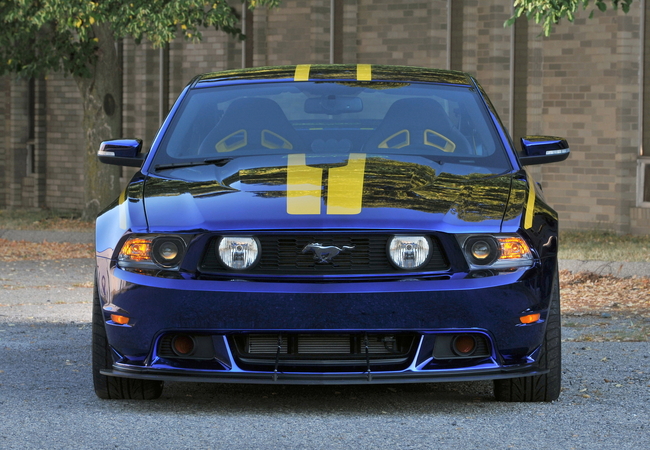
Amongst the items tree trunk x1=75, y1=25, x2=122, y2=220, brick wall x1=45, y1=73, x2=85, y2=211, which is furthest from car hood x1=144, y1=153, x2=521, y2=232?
brick wall x1=45, y1=73, x2=85, y2=211

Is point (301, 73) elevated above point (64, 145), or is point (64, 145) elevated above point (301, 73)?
point (301, 73)

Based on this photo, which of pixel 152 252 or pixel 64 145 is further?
pixel 64 145

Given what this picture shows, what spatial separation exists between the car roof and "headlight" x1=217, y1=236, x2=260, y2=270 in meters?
1.73

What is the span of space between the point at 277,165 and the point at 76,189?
1868 centimetres

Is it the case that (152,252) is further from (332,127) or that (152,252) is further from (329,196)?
(332,127)

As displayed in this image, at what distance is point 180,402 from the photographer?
17.5ft

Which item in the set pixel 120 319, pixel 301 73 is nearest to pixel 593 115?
pixel 301 73

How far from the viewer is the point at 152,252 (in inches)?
189

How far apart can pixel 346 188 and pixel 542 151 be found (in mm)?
1401

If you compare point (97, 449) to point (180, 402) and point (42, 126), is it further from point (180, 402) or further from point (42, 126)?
point (42, 126)

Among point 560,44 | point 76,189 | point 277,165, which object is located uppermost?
point 560,44

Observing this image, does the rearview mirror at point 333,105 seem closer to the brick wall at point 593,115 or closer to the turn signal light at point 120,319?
the turn signal light at point 120,319

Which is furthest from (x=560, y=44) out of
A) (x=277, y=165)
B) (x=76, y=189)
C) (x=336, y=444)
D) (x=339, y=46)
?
(x=336, y=444)

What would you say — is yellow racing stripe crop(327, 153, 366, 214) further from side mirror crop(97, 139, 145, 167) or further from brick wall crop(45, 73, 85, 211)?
brick wall crop(45, 73, 85, 211)
